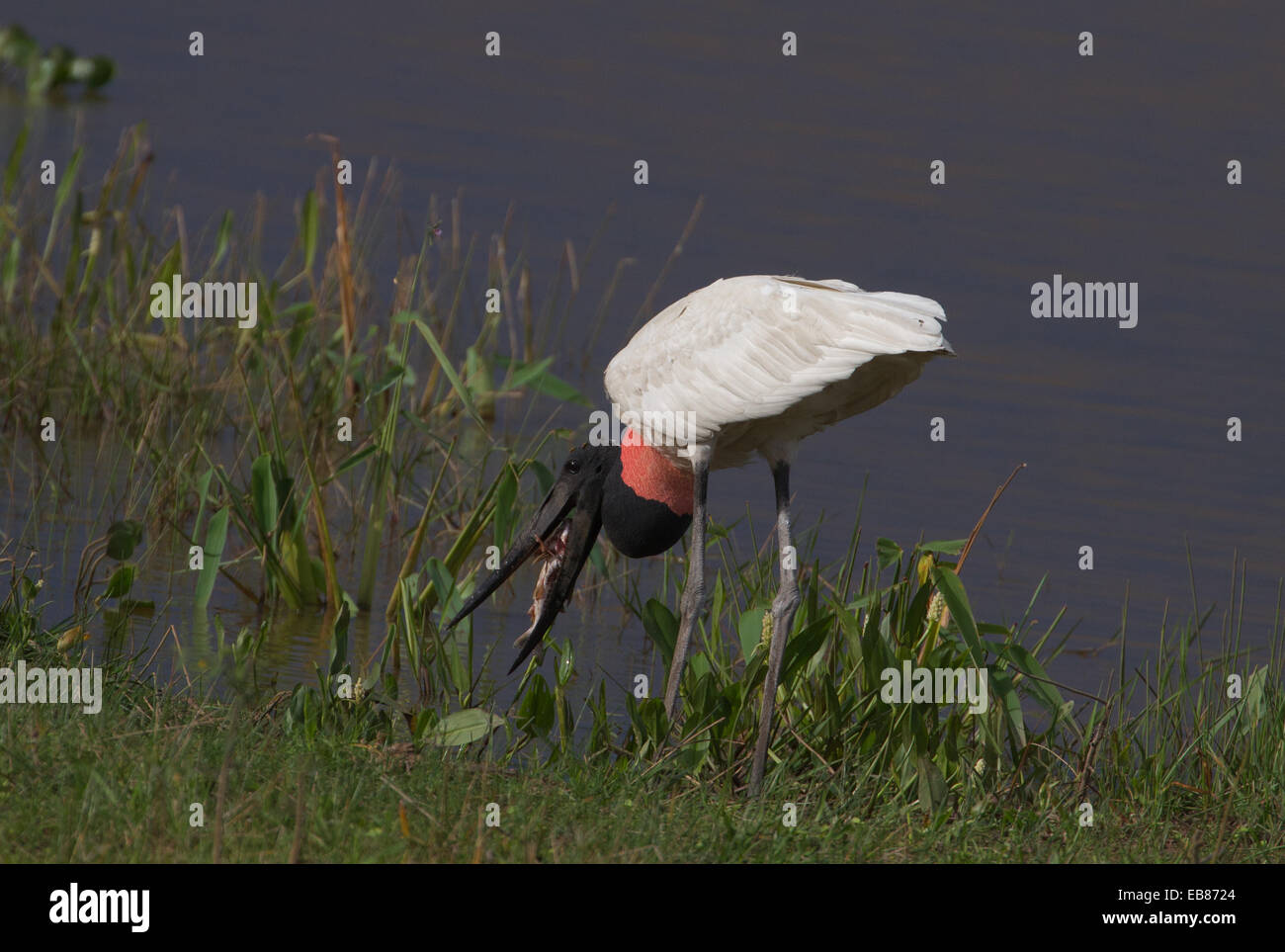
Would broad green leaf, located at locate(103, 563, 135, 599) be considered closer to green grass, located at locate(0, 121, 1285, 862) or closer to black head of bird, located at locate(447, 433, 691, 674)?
green grass, located at locate(0, 121, 1285, 862)

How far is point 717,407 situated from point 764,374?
163 millimetres

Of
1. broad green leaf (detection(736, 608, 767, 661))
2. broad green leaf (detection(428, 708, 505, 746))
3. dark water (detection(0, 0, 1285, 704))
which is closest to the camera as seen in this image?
broad green leaf (detection(428, 708, 505, 746))

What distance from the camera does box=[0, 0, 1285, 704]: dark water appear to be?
25.6ft

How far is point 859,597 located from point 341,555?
7.92ft

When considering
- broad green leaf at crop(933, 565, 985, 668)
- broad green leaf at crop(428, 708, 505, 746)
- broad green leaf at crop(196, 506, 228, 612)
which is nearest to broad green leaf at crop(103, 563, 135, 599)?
broad green leaf at crop(196, 506, 228, 612)

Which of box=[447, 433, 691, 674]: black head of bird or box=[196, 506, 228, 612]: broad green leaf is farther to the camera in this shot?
box=[196, 506, 228, 612]: broad green leaf
